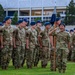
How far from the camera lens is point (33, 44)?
15992mm

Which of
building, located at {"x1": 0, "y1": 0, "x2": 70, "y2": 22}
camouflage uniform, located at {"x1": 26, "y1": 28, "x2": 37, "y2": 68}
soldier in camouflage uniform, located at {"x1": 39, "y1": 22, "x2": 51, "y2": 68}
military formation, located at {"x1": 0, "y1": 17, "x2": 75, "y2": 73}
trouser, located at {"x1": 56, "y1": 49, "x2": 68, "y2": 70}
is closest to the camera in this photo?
trouser, located at {"x1": 56, "y1": 49, "x2": 68, "y2": 70}

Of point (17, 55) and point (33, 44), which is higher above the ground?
point (33, 44)

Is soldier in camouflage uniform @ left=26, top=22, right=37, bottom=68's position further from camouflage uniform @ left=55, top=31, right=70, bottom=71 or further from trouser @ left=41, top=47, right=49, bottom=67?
camouflage uniform @ left=55, top=31, right=70, bottom=71

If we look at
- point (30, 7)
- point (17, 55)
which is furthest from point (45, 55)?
point (30, 7)

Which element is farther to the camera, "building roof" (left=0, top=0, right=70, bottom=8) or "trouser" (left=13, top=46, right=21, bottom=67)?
"building roof" (left=0, top=0, right=70, bottom=8)

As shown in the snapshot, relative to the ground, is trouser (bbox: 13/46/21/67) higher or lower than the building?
lower

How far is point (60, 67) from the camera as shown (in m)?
13.3

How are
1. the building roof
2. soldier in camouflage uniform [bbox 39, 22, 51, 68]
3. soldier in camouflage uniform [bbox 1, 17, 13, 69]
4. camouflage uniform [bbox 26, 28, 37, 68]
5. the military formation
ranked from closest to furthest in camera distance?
the military formation → soldier in camouflage uniform [bbox 1, 17, 13, 69] → camouflage uniform [bbox 26, 28, 37, 68] → soldier in camouflage uniform [bbox 39, 22, 51, 68] → the building roof

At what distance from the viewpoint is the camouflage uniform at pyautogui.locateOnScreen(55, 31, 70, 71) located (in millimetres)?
13289

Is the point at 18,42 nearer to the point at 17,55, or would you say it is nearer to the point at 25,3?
the point at 17,55

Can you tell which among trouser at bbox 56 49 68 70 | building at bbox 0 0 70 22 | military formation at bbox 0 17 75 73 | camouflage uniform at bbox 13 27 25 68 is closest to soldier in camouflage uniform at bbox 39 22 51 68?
military formation at bbox 0 17 75 73

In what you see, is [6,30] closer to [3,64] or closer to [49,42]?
[3,64]

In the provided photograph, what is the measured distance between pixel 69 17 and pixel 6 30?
4925 centimetres

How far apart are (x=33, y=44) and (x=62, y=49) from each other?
286 cm
